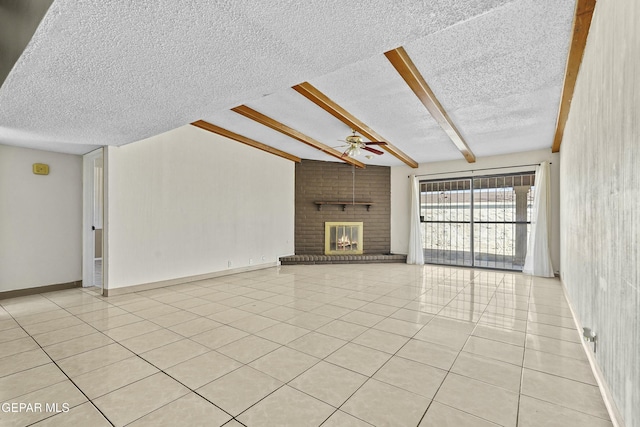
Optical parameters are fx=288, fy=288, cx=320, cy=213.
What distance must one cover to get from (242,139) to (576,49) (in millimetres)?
5066

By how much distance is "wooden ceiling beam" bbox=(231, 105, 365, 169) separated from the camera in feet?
13.8

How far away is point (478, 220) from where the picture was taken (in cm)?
699

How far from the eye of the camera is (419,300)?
4.05 meters

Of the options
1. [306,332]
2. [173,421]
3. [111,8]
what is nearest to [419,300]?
[306,332]

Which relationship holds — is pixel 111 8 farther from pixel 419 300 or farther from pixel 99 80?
pixel 419 300

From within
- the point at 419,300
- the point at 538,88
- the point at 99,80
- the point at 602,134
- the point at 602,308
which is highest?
the point at 538,88

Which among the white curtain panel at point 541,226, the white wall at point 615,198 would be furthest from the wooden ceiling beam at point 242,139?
the white curtain panel at point 541,226

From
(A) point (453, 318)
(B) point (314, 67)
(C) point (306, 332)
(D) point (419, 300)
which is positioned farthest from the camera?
(D) point (419, 300)

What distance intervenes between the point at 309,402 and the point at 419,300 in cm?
270

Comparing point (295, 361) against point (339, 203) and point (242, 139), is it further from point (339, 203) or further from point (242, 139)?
point (339, 203)

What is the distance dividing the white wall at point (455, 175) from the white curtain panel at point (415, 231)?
246 mm
